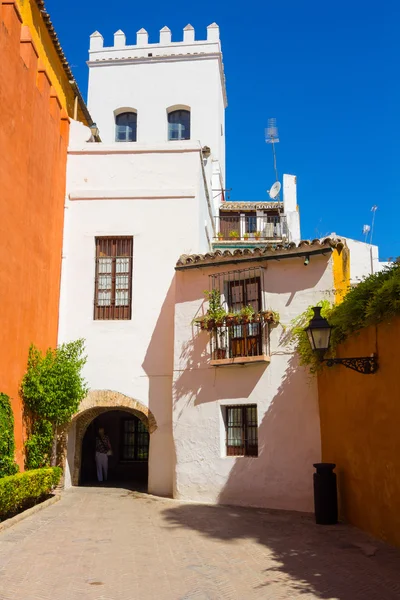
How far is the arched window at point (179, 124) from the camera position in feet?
86.5

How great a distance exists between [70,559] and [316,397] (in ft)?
19.8

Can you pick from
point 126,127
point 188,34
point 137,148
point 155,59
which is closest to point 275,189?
point 126,127

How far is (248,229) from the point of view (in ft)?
84.8

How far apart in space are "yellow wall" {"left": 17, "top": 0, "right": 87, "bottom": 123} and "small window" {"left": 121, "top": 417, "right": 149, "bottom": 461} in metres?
9.73

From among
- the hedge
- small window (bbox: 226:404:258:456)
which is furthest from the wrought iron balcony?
the hedge

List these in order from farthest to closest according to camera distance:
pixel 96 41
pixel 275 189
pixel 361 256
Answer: pixel 96 41 < pixel 361 256 < pixel 275 189

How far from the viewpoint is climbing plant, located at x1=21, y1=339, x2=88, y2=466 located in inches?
511

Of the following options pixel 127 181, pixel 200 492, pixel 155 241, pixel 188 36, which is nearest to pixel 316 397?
pixel 200 492

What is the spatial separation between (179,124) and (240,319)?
15570mm

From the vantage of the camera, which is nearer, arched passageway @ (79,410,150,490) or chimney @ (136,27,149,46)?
arched passageway @ (79,410,150,490)

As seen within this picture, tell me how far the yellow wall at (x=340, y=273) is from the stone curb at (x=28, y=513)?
7144mm

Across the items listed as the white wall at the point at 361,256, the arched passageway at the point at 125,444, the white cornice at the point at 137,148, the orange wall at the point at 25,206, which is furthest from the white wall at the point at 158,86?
the arched passageway at the point at 125,444

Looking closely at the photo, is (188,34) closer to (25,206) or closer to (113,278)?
(113,278)

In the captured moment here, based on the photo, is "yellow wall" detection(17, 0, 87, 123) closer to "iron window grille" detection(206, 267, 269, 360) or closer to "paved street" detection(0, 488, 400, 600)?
"iron window grille" detection(206, 267, 269, 360)
